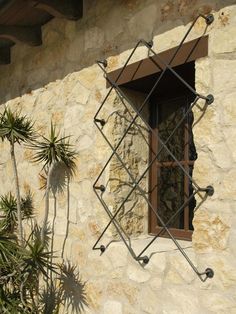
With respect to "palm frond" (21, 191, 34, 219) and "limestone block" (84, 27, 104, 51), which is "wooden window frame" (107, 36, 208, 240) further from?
"palm frond" (21, 191, 34, 219)

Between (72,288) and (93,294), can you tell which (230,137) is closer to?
(93,294)

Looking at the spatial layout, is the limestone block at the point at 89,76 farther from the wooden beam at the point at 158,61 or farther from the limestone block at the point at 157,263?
the limestone block at the point at 157,263

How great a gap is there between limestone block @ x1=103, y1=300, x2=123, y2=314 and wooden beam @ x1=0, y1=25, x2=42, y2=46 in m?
2.25

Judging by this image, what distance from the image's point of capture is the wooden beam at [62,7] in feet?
9.48

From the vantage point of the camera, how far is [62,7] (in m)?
3.01

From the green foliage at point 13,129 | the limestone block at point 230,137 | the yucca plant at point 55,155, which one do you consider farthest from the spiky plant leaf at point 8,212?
the limestone block at point 230,137

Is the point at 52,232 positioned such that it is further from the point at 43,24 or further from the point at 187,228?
the point at 43,24

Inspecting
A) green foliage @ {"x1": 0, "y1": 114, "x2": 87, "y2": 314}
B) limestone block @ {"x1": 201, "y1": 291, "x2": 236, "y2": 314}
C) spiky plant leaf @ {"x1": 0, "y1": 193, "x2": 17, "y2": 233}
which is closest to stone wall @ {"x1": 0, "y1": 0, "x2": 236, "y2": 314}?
limestone block @ {"x1": 201, "y1": 291, "x2": 236, "y2": 314}

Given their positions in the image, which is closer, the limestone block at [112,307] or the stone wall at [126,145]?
the stone wall at [126,145]

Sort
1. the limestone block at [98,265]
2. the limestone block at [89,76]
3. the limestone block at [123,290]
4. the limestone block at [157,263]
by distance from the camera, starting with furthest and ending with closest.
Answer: the limestone block at [89,76], the limestone block at [98,265], the limestone block at [123,290], the limestone block at [157,263]

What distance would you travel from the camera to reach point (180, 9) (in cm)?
236

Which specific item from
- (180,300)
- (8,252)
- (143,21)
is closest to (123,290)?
(180,300)

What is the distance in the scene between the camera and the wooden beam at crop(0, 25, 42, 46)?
11.3 feet

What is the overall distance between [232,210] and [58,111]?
181 cm
